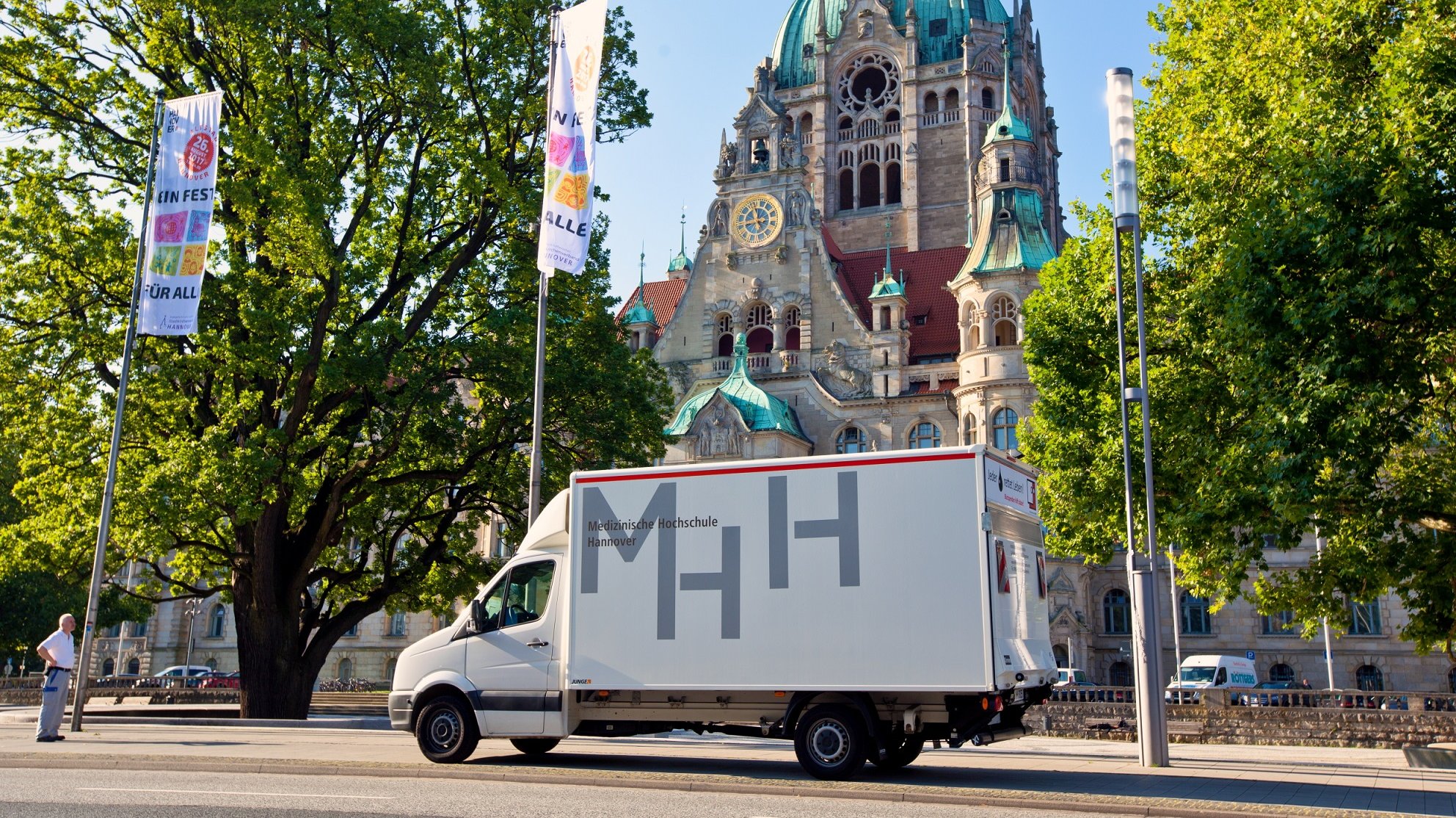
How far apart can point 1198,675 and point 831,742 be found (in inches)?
1281

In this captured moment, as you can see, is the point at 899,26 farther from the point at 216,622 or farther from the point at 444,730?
the point at 444,730

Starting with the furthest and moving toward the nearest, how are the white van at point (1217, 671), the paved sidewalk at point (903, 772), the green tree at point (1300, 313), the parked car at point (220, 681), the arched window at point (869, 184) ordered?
the arched window at point (869, 184) < the parked car at point (220, 681) < the white van at point (1217, 671) < the green tree at point (1300, 313) < the paved sidewalk at point (903, 772)

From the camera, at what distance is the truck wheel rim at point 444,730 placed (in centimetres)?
1381

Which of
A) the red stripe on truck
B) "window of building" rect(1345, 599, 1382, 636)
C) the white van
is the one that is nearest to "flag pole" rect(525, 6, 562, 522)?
the red stripe on truck

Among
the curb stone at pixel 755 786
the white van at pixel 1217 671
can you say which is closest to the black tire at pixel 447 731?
the curb stone at pixel 755 786

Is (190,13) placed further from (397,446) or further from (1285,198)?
(1285,198)

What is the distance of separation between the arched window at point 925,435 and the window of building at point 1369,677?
18.0 metres

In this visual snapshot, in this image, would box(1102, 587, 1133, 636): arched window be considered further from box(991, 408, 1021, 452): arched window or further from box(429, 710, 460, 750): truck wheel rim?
box(429, 710, 460, 750): truck wheel rim

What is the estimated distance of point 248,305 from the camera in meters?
23.5

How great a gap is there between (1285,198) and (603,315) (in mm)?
15641

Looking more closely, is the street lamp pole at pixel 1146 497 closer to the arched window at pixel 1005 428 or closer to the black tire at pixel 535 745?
the black tire at pixel 535 745

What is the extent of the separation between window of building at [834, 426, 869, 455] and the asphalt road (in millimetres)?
41336

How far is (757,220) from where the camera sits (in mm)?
56625

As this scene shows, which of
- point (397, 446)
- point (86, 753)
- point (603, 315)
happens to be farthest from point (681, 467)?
point (603, 315)
